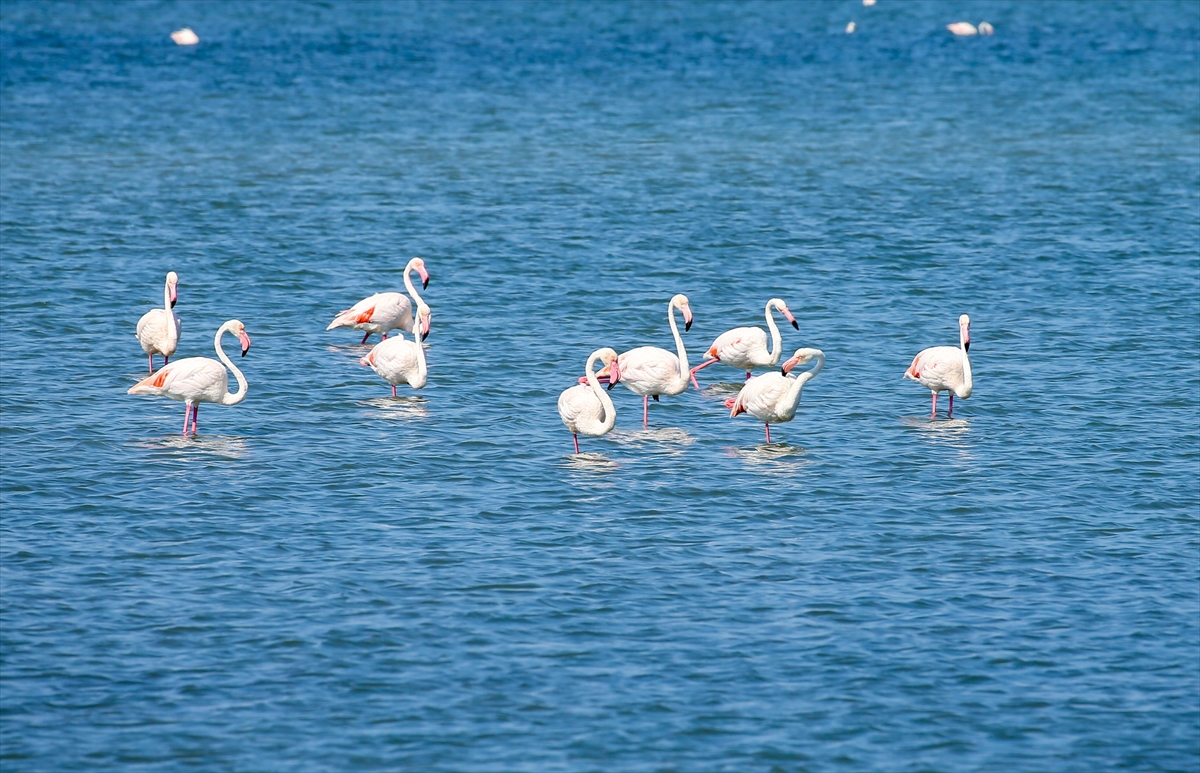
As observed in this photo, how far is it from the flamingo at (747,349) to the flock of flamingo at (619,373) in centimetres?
1

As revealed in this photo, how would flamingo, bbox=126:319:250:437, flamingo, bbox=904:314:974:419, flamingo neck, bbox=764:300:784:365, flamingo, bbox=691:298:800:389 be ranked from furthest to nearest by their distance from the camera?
flamingo neck, bbox=764:300:784:365 → flamingo, bbox=691:298:800:389 → flamingo, bbox=904:314:974:419 → flamingo, bbox=126:319:250:437

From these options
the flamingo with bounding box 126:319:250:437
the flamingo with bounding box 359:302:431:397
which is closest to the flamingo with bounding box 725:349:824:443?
→ the flamingo with bounding box 359:302:431:397

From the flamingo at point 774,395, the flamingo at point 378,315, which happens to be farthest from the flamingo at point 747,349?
the flamingo at point 378,315

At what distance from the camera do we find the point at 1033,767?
12320 mm

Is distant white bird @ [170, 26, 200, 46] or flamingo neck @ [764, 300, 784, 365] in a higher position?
distant white bird @ [170, 26, 200, 46]

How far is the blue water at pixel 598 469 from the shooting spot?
13.2 meters

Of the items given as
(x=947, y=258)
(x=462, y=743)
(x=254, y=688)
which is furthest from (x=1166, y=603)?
(x=947, y=258)

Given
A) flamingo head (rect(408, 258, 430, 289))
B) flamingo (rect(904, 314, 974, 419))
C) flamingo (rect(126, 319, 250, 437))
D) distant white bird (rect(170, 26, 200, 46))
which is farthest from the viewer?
distant white bird (rect(170, 26, 200, 46))

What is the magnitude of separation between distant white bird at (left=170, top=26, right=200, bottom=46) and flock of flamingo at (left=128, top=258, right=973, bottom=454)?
4544cm

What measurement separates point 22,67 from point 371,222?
97.8 ft

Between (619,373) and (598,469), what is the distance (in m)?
1.69

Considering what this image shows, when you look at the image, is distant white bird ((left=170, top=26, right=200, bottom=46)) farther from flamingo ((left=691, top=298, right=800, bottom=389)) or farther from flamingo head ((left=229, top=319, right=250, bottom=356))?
flamingo ((left=691, top=298, right=800, bottom=389))

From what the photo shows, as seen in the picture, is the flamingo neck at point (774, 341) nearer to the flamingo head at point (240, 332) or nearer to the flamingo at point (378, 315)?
the flamingo at point (378, 315)

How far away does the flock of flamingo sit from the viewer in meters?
19.6
